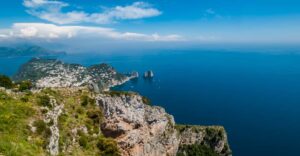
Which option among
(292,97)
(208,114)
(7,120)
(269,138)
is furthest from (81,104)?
(292,97)

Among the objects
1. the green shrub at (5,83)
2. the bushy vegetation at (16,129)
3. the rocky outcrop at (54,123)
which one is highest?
the green shrub at (5,83)

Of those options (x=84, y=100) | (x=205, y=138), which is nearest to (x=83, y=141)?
(x=84, y=100)

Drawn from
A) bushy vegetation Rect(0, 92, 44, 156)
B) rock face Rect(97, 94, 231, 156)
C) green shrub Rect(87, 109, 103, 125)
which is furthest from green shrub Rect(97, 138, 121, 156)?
bushy vegetation Rect(0, 92, 44, 156)

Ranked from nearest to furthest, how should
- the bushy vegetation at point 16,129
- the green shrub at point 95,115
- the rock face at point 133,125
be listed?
the bushy vegetation at point 16,129 → the green shrub at point 95,115 → the rock face at point 133,125

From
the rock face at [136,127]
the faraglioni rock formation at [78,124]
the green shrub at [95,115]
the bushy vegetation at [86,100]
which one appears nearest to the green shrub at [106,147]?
the faraglioni rock formation at [78,124]

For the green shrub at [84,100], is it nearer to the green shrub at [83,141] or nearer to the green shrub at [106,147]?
the green shrub at [106,147]

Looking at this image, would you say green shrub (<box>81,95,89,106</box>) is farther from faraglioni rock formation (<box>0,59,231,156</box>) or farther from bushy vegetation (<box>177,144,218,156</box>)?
bushy vegetation (<box>177,144,218,156</box>)

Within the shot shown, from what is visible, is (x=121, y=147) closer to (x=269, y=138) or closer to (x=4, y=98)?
(x=4, y=98)

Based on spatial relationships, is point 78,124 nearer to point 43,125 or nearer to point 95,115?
point 95,115
